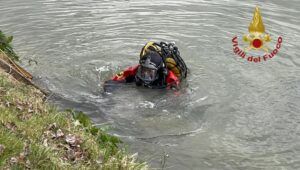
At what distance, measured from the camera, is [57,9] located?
16.7 metres

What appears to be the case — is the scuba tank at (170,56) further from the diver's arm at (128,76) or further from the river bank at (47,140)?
the river bank at (47,140)

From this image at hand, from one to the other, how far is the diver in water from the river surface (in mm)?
219

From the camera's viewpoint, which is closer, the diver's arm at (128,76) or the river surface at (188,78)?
the river surface at (188,78)

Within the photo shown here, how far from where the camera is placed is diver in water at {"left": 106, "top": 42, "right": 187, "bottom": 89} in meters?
9.95

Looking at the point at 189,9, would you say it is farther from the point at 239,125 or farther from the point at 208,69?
the point at 239,125

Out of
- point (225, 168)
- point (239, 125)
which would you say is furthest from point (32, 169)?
point (239, 125)

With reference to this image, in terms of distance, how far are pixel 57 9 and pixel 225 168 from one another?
432 inches

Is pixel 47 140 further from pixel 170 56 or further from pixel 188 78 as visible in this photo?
pixel 188 78

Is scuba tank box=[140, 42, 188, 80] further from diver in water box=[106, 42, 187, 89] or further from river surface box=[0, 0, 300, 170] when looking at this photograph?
river surface box=[0, 0, 300, 170]

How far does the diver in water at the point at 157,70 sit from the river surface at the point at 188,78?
219 mm

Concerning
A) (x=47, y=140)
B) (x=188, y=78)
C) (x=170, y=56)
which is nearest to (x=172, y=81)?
(x=170, y=56)

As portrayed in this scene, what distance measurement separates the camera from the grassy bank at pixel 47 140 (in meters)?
4.41

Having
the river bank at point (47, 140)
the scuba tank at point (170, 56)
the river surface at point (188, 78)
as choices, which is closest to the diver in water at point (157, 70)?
the scuba tank at point (170, 56)

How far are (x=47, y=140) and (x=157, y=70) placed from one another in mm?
5056
